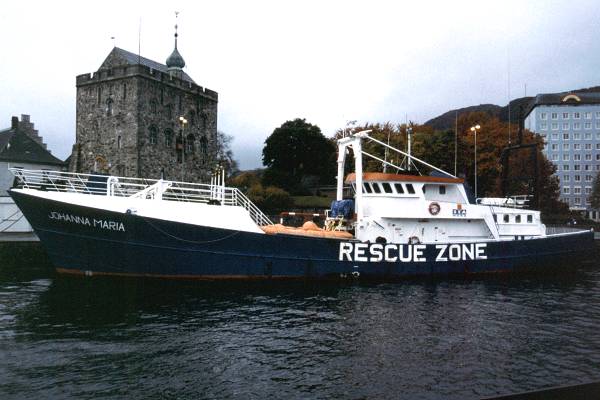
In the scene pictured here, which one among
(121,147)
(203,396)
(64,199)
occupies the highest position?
(121,147)

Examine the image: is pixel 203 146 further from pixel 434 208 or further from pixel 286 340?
pixel 286 340

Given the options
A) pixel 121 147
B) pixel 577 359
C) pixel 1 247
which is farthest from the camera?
→ pixel 121 147

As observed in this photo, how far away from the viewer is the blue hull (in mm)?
14945

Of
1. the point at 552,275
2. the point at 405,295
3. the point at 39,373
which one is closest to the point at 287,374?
the point at 39,373

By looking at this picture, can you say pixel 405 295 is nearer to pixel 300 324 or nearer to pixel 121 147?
pixel 300 324

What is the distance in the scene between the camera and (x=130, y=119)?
44.8m

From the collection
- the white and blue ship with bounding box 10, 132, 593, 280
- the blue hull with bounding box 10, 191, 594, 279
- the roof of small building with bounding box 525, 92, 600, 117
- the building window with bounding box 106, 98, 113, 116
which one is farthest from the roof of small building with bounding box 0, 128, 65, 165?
the roof of small building with bounding box 525, 92, 600, 117

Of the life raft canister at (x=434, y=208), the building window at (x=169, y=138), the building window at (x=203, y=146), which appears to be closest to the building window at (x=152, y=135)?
the building window at (x=169, y=138)

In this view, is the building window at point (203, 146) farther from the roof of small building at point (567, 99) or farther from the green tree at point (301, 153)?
the roof of small building at point (567, 99)

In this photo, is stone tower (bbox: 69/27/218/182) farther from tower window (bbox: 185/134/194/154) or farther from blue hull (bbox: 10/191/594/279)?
blue hull (bbox: 10/191/594/279)

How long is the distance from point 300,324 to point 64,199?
30.7ft

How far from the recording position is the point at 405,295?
48.8 feet

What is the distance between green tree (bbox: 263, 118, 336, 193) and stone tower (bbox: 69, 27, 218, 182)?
1376 cm

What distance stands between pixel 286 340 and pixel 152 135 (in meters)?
41.1
